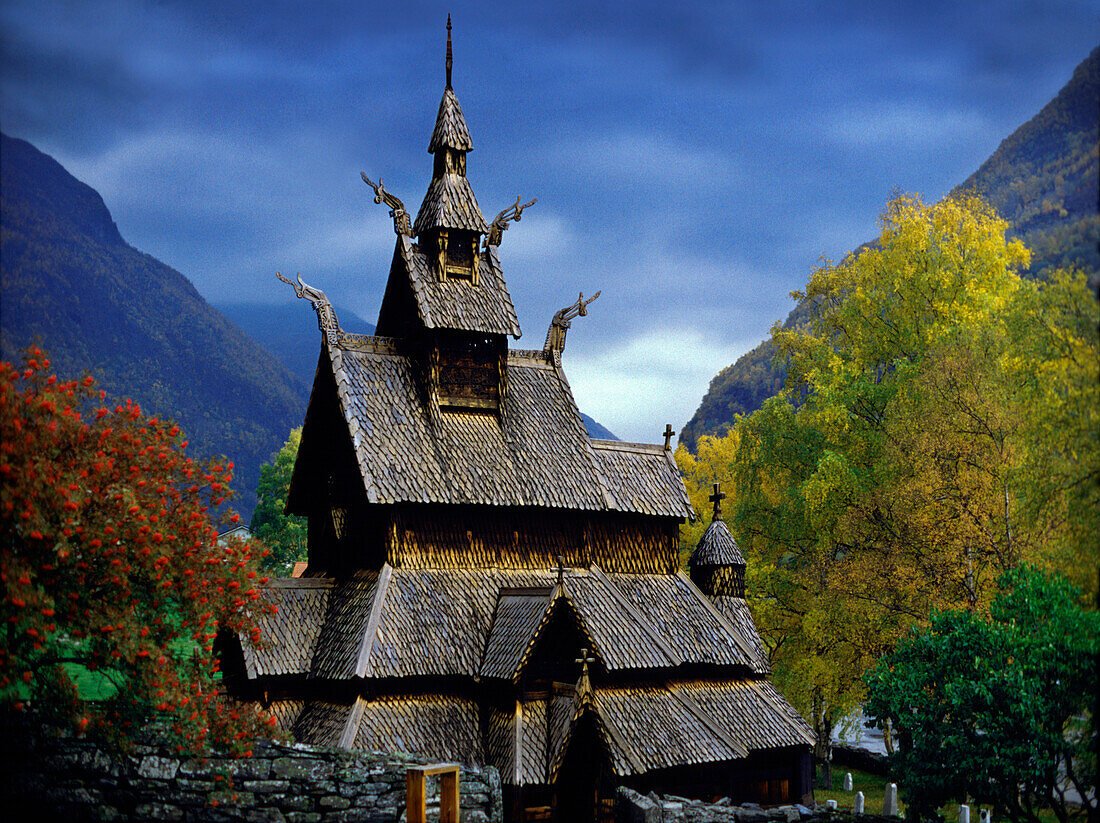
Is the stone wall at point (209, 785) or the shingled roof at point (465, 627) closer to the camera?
the stone wall at point (209, 785)

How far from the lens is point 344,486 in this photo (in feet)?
77.9

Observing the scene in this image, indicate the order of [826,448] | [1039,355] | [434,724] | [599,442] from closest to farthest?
1. [1039,355]
2. [434,724]
3. [599,442]
4. [826,448]

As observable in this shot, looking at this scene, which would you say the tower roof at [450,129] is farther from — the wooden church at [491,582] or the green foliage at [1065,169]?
the green foliage at [1065,169]

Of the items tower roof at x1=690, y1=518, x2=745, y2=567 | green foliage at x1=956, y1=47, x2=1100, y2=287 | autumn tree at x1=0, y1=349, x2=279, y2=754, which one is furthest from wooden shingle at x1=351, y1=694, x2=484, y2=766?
green foliage at x1=956, y1=47, x2=1100, y2=287

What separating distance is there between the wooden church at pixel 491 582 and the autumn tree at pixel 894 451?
4.15m

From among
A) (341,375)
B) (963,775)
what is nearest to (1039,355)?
(963,775)

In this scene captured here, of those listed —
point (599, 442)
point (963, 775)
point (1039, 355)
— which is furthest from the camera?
point (599, 442)

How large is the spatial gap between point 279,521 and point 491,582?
1613 inches

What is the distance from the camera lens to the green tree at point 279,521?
197ft

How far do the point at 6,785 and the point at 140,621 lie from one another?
246 cm

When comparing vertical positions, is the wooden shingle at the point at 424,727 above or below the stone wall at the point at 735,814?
above

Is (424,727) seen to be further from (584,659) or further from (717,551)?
(717,551)

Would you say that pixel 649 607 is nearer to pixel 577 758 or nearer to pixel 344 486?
pixel 577 758

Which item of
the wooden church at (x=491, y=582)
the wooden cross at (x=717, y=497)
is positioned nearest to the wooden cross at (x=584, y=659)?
the wooden church at (x=491, y=582)
